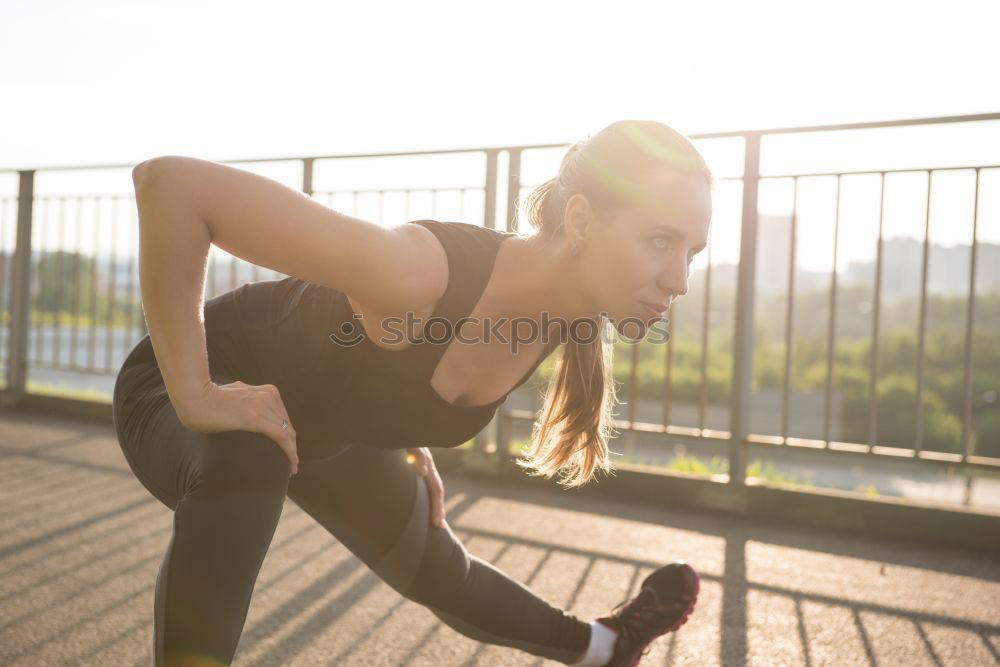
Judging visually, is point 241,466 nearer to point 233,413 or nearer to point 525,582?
point 233,413

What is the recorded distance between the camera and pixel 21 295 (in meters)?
6.54

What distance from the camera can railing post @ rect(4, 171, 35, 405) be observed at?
6477mm

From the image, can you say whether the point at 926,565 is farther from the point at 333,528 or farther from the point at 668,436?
the point at 333,528

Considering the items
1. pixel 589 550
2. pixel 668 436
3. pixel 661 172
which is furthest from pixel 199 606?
pixel 668 436

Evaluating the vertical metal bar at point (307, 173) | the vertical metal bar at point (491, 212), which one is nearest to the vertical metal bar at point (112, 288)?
the vertical metal bar at point (307, 173)

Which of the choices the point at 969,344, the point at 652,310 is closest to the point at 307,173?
the point at 969,344

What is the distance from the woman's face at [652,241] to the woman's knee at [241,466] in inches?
26.4

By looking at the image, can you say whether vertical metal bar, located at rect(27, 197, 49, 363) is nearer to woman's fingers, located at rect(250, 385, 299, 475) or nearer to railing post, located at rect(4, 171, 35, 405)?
railing post, located at rect(4, 171, 35, 405)

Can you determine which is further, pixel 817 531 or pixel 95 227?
pixel 95 227

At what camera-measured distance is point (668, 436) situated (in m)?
4.51

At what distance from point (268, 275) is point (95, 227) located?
4.45 feet

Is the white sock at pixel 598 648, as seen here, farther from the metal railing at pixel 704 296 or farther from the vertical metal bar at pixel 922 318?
the vertical metal bar at pixel 922 318

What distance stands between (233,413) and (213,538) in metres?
0.20

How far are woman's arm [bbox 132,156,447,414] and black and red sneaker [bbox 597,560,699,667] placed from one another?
3.38 ft
